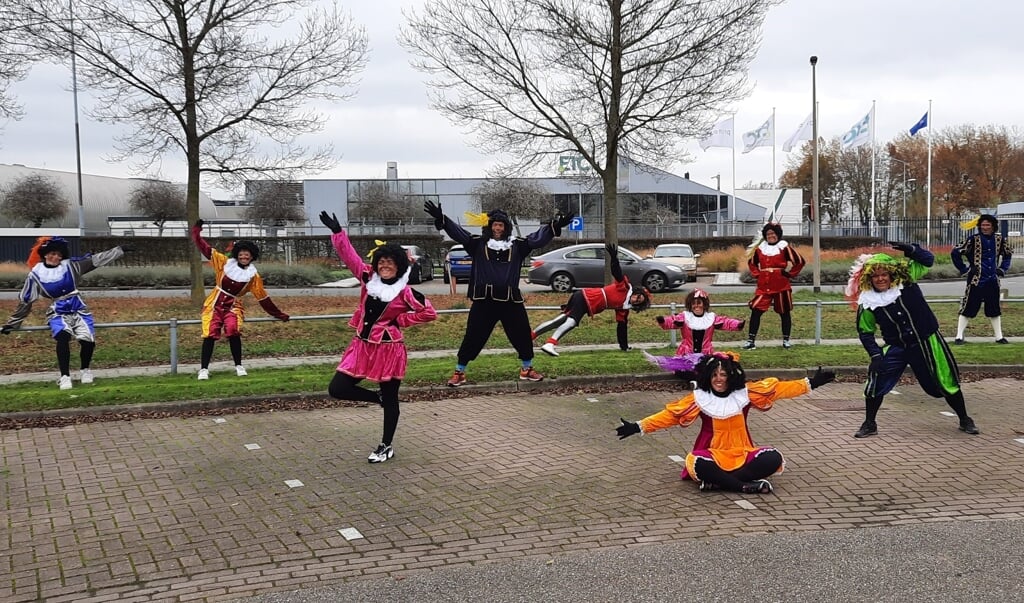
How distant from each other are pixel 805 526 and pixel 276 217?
5173cm

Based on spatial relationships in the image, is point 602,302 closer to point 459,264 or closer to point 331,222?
point 331,222

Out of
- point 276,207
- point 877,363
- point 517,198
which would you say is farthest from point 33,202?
point 877,363

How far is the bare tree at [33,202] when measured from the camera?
54.8 meters

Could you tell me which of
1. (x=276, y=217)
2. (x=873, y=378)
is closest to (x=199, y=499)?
(x=873, y=378)

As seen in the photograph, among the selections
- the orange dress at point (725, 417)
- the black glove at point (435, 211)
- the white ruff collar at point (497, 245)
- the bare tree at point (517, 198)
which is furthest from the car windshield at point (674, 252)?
the orange dress at point (725, 417)

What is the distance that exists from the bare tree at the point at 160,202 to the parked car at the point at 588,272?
38260 mm

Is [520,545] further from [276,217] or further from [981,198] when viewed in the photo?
[981,198]

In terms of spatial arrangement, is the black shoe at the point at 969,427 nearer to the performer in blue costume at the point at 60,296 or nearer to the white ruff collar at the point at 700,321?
the white ruff collar at the point at 700,321

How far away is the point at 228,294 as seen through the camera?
1080 centimetres

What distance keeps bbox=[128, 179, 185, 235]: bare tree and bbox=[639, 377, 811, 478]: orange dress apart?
54.0 metres

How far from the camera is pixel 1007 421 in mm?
8414

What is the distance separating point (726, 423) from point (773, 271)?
658cm

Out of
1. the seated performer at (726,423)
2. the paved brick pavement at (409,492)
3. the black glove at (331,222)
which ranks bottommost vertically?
the paved brick pavement at (409,492)

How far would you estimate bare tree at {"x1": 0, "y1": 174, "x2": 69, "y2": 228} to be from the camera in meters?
54.8
